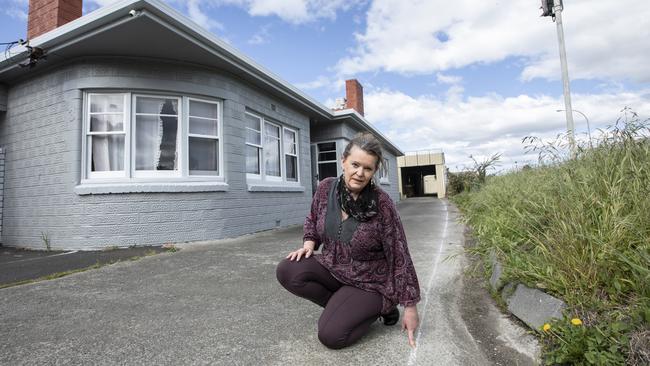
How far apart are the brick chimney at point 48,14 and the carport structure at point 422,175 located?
24473 millimetres

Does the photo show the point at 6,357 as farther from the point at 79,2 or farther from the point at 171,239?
the point at 79,2

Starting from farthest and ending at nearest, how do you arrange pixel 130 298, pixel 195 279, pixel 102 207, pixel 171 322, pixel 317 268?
pixel 102 207, pixel 195 279, pixel 130 298, pixel 171 322, pixel 317 268

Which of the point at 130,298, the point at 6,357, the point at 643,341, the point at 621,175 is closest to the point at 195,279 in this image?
the point at 130,298

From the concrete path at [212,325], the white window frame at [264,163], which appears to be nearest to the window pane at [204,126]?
the white window frame at [264,163]

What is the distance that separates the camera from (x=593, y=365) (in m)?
1.71

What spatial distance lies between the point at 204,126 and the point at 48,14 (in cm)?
351

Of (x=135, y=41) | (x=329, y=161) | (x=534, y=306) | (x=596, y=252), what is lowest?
(x=534, y=306)

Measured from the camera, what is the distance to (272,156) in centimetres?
923

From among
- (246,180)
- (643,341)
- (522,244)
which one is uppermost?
(246,180)

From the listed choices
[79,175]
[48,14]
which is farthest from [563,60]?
[48,14]

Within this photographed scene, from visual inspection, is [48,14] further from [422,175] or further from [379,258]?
[422,175]

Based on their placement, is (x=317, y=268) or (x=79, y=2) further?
(x=79, y=2)

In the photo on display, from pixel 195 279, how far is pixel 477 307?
2794mm

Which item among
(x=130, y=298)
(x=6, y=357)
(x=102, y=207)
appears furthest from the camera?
(x=102, y=207)
